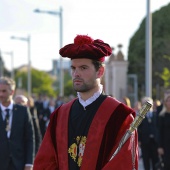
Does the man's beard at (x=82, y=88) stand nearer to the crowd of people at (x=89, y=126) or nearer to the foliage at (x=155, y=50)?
the crowd of people at (x=89, y=126)

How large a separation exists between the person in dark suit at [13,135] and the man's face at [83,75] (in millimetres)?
3062

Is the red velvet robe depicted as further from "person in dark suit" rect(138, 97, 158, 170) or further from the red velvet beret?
"person in dark suit" rect(138, 97, 158, 170)

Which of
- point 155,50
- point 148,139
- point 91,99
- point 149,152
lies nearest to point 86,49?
point 91,99

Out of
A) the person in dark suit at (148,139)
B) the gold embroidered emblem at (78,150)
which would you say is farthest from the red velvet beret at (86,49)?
the person in dark suit at (148,139)

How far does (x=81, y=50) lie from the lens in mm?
5434

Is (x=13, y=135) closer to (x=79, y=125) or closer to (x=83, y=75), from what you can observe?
(x=79, y=125)

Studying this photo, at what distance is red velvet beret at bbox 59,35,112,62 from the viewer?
17.8 ft

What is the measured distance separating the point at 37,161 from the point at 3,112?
9.65 ft

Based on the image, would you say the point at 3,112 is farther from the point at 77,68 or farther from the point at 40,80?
the point at 40,80

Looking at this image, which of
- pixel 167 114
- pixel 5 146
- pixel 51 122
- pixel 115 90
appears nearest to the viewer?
pixel 51 122

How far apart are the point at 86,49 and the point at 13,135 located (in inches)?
126

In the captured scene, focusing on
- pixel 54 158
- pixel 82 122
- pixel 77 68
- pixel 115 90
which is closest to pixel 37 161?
pixel 54 158

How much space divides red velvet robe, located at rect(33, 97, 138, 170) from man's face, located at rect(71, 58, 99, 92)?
0.22m

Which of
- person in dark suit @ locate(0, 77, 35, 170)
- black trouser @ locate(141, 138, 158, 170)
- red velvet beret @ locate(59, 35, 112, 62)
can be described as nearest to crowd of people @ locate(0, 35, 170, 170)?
red velvet beret @ locate(59, 35, 112, 62)
